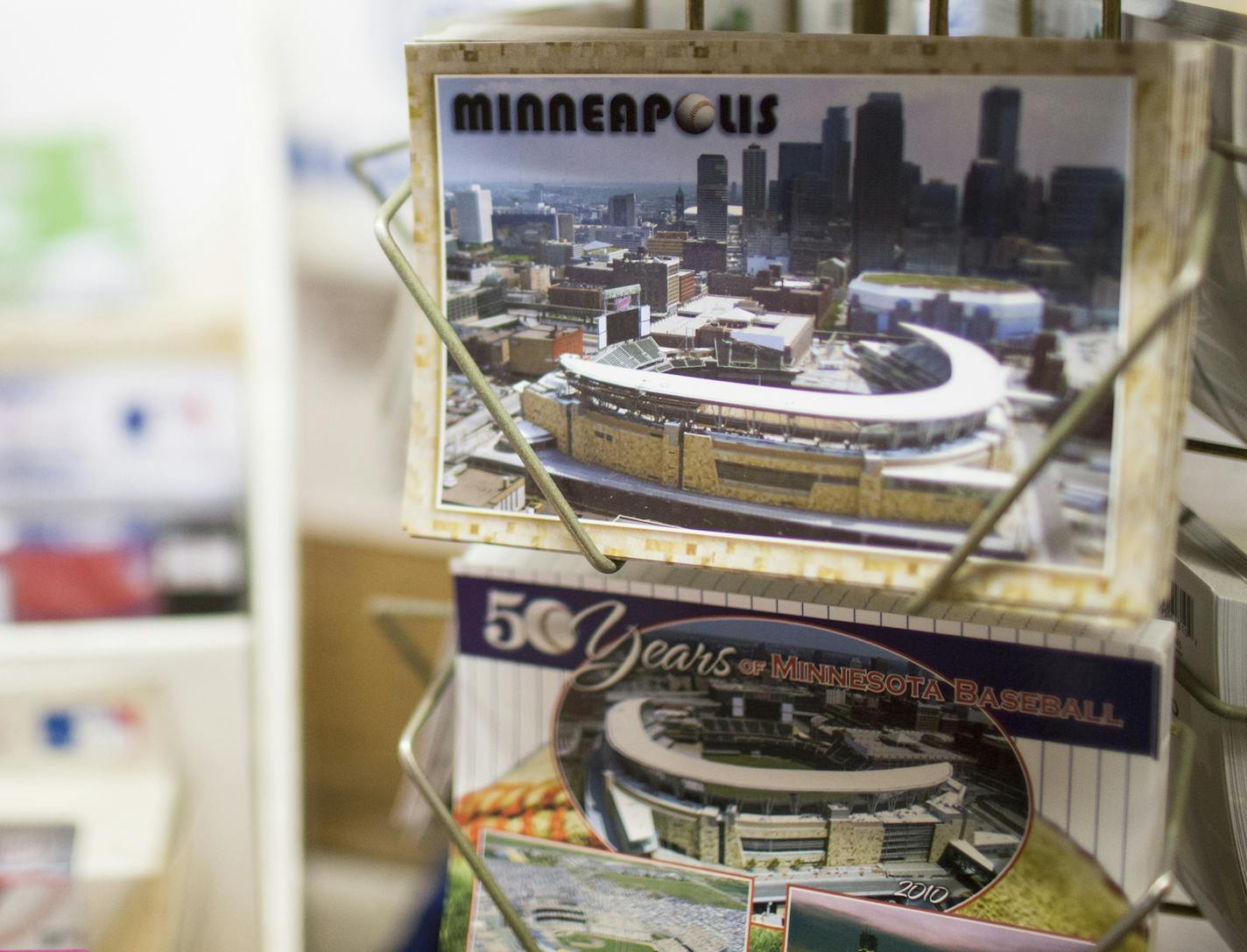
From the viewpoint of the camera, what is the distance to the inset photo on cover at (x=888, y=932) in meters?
0.37

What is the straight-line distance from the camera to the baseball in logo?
1.13ft

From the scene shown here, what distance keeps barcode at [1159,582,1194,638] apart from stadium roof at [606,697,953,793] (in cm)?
13

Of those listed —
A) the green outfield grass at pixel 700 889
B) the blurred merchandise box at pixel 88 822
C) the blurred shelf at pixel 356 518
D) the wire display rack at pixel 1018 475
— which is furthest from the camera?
the blurred shelf at pixel 356 518

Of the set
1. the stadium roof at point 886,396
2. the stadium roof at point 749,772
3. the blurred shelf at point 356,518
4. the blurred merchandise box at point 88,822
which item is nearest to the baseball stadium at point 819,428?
the stadium roof at point 886,396

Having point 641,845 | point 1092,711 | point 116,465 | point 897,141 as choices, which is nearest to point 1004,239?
point 897,141

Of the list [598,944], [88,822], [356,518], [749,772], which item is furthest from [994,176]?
[356,518]

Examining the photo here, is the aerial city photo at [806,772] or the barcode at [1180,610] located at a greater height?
the barcode at [1180,610]

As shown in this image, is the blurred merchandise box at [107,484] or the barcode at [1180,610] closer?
the barcode at [1180,610]

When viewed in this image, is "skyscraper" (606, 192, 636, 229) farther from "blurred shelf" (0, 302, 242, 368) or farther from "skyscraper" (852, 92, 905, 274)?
"blurred shelf" (0, 302, 242, 368)

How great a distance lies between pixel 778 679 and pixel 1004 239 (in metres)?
0.18

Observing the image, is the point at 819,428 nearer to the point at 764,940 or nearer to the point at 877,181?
the point at 877,181

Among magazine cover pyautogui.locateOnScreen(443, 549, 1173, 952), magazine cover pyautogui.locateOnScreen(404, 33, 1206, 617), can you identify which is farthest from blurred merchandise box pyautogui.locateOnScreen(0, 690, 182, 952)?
magazine cover pyautogui.locateOnScreen(404, 33, 1206, 617)

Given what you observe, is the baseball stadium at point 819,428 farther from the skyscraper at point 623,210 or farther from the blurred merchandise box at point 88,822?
the blurred merchandise box at point 88,822

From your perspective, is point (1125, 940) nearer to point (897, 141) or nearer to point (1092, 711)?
point (1092, 711)
